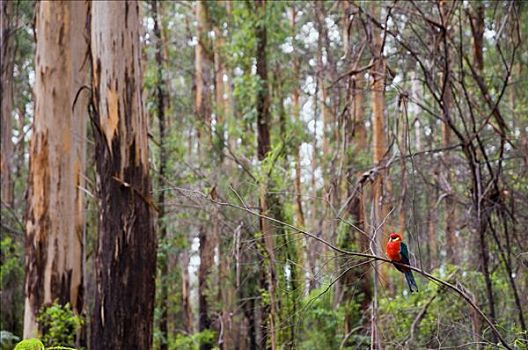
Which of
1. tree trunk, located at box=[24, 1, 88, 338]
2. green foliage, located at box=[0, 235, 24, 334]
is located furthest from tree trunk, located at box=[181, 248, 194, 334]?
tree trunk, located at box=[24, 1, 88, 338]

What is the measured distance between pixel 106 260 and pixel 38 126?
11.4ft

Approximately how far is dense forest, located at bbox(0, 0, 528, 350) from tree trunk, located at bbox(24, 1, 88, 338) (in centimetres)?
2

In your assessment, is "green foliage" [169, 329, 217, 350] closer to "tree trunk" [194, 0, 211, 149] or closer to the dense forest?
the dense forest

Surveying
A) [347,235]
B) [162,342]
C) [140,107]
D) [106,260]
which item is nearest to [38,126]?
[140,107]

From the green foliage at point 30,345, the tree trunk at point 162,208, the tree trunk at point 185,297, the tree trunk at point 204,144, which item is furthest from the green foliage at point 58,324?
the tree trunk at point 185,297

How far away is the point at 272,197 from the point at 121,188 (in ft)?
6.40

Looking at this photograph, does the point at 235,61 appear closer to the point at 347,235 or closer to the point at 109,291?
the point at 347,235

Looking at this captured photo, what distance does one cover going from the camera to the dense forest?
546 cm

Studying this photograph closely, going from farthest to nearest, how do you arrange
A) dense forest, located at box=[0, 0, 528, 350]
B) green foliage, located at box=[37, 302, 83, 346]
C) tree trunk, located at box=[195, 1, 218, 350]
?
1. tree trunk, located at box=[195, 1, 218, 350]
2. green foliage, located at box=[37, 302, 83, 346]
3. dense forest, located at box=[0, 0, 528, 350]

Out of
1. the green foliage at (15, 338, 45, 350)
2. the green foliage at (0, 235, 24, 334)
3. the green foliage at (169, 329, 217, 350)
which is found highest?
the green foliage at (0, 235, 24, 334)

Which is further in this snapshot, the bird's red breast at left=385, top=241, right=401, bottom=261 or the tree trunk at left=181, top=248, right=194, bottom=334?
the tree trunk at left=181, top=248, right=194, bottom=334

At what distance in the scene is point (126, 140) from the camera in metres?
7.11

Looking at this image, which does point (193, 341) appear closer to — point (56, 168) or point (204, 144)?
point (204, 144)

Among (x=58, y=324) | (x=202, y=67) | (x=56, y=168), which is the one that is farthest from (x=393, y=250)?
(x=202, y=67)
